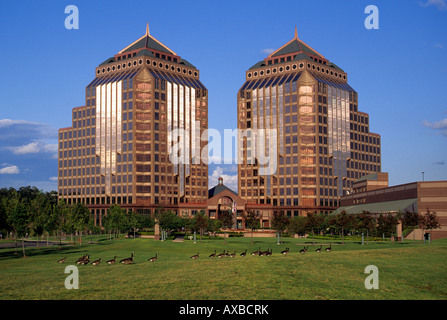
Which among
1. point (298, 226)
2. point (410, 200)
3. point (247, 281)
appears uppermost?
point (410, 200)

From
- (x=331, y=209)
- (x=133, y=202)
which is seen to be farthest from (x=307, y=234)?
(x=133, y=202)

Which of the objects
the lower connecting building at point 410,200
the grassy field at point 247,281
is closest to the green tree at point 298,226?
the lower connecting building at point 410,200

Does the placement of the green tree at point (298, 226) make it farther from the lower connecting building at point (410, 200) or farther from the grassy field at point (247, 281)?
the grassy field at point (247, 281)

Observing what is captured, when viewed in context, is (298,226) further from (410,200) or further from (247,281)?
(247,281)

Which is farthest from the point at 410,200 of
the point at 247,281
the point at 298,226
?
the point at 247,281

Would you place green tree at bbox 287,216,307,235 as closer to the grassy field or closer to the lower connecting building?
the lower connecting building

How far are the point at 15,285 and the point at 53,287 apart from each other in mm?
3456

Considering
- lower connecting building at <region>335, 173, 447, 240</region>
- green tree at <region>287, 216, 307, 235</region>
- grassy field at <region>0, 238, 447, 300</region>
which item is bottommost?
green tree at <region>287, 216, 307, 235</region>

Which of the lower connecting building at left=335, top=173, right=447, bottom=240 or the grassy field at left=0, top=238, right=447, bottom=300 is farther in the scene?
the lower connecting building at left=335, top=173, right=447, bottom=240

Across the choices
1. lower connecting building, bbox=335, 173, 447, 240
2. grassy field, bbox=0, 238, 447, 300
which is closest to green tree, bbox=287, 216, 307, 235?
lower connecting building, bbox=335, 173, 447, 240

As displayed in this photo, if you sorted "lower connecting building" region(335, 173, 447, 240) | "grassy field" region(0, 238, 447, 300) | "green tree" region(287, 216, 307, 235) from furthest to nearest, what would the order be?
"lower connecting building" region(335, 173, 447, 240)
"green tree" region(287, 216, 307, 235)
"grassy field" region(0, 238, 447, 300)

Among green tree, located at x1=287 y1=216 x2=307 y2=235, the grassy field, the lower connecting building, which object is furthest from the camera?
the lower connecting building

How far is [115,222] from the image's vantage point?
116m

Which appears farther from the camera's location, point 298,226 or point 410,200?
point 410,200
